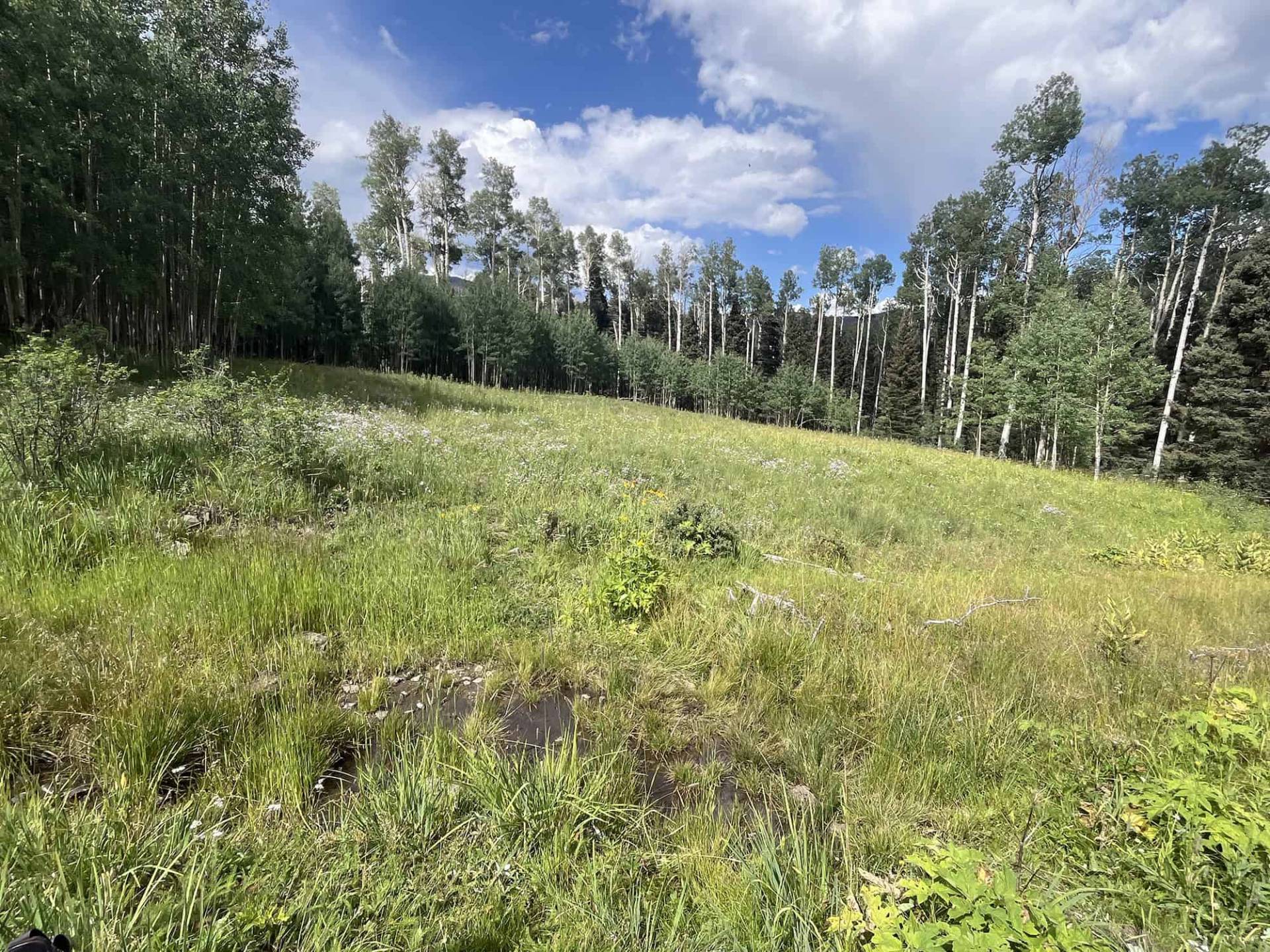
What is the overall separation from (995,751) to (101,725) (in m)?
4.63

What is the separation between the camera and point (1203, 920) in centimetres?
181

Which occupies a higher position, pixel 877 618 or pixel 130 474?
pixel 130 474

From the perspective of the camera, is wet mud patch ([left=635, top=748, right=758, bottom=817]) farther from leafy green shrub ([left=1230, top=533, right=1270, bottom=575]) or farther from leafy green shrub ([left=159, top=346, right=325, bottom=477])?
leafy green shrub ([left=1230, top=533, right=1270, bottom=575])

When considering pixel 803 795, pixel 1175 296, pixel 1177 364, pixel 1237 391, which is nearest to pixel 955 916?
pixel 803 795

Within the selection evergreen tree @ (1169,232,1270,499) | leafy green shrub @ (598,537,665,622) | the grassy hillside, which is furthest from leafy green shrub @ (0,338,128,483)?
evergreen tree @ (1169,232,1270,499)

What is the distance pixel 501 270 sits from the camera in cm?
5012

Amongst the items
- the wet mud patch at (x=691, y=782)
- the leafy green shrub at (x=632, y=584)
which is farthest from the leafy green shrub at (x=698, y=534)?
the wet mud patch at (x=691, y=782)

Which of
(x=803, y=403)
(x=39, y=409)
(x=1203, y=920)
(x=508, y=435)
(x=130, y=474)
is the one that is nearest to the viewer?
(x=1203, y=920)

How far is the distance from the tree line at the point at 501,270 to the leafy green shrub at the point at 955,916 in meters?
15.6

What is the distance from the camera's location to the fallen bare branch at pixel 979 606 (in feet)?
14.3

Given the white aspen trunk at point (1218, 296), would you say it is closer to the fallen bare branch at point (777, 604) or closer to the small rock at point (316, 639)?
the fallen bare branch at point (777, 604)

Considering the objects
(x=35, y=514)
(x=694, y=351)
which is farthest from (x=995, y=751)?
(x=694, y=351)

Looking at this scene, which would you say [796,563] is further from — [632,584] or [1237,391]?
[1237,391]

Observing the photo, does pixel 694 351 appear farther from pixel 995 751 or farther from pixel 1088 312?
pixel 995 751
